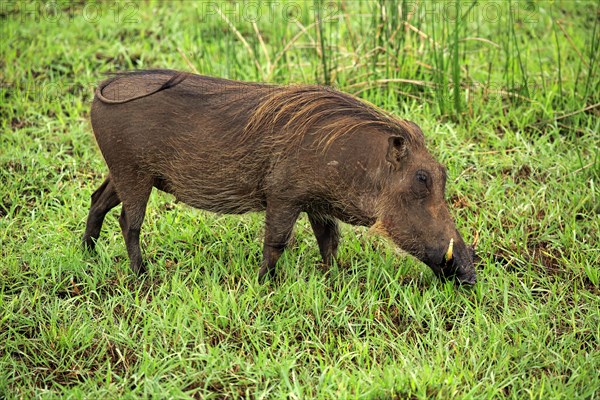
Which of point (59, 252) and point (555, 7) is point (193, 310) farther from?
point (555, 7)

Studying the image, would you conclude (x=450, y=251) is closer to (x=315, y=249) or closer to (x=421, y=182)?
(x=421, y=182)

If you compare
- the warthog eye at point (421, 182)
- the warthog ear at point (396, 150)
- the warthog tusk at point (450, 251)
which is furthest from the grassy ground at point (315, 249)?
the warthog ear at point (396, 150)

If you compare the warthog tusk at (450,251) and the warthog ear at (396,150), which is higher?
the warthog ear at (396,150)

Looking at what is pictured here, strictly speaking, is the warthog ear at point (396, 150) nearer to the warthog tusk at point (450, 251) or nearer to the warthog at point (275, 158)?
the warthog at point (275, 158)

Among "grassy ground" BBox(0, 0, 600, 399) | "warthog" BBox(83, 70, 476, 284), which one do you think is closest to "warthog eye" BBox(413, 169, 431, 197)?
"warthog" BBox(83, 70, 476, 284)

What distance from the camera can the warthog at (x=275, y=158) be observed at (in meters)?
3.63

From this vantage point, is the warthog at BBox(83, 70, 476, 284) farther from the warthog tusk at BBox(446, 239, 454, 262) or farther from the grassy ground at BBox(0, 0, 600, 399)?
the grassy ground at BBox(0, 0, 600, 399)

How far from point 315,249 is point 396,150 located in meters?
0.94

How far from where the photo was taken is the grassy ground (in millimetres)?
3320

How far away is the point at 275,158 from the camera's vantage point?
369 cm

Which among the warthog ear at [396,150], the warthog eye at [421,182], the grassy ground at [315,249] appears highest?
the warthog ear at [396,150]

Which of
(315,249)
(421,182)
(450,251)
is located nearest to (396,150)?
(421,182)

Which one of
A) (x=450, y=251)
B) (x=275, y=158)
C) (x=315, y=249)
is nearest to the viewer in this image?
(x=450, y=251)

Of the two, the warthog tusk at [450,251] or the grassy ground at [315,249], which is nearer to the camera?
the grassy ground at [315,249]
